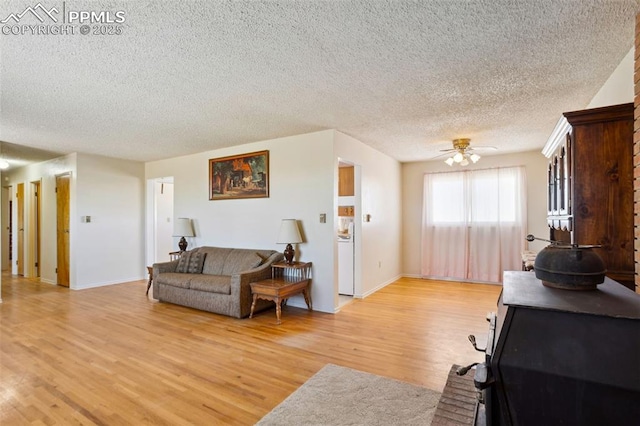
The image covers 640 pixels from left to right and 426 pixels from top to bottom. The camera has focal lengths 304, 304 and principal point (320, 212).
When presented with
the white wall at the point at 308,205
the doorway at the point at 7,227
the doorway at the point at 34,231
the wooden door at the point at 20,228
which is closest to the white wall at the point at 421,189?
the white wall at the point at 308,205

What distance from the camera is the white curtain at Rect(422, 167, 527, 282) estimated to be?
561cm

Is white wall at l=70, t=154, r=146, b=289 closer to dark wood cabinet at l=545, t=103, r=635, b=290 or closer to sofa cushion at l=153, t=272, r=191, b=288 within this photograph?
sofa cushion at l=153, t=272, r=191, b=288

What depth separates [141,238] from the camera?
6449 mm

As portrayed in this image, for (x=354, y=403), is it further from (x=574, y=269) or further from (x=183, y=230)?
(x=183, y=230)

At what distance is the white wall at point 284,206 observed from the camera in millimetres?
4180

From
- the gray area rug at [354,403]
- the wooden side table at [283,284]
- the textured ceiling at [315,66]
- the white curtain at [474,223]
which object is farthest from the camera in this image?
the white curtain at [474,223]

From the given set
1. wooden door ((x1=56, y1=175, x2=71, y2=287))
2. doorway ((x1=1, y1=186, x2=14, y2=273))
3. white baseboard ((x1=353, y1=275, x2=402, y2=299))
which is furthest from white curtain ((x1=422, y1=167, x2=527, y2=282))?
doorway ((x1=1, y1=186, x2=14, y2=273))

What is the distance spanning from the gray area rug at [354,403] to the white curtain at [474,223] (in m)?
4.34

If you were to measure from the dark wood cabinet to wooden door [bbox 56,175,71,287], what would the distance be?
7409 mm

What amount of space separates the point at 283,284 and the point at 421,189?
397 centimetres

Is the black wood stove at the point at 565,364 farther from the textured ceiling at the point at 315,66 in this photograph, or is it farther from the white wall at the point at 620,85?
the white wall at the point at 620,85

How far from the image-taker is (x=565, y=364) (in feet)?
3.01

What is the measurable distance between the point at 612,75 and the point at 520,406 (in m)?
2.94

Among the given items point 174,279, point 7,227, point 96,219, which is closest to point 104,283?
point 96,219
